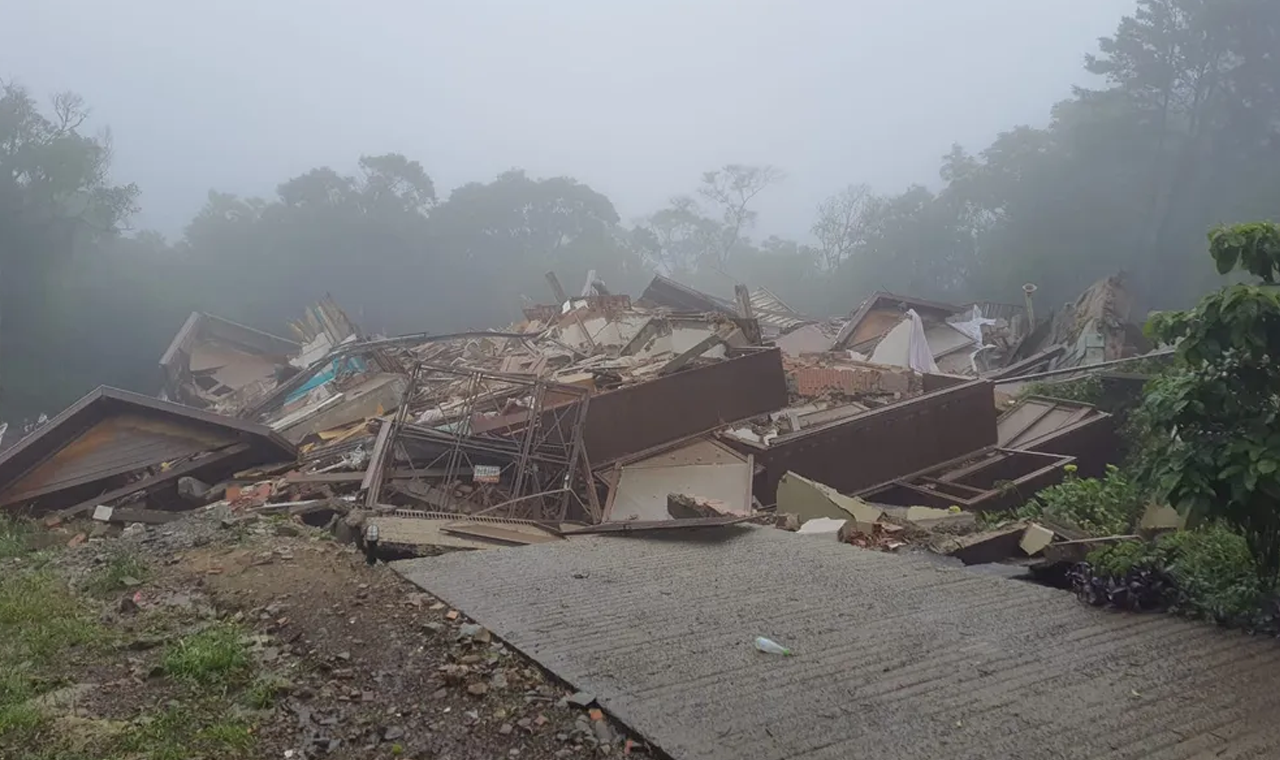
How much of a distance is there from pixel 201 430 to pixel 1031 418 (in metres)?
11.8

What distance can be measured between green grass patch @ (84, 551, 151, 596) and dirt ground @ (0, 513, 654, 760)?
2cm

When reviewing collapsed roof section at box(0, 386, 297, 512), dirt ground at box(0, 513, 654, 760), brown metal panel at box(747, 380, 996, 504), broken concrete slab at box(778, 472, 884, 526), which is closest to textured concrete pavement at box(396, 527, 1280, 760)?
dirt ground at box(0, 513, 654, 760)

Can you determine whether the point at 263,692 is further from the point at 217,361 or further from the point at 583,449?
the point at 217,361

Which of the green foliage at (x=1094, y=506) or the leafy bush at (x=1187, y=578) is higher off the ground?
the leafy bush at (x=1187, y=578)

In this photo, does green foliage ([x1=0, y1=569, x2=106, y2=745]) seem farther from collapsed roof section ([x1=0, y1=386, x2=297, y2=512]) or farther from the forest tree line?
the forest tree line

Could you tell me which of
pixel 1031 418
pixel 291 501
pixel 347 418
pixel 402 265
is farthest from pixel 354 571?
pixel 402 265

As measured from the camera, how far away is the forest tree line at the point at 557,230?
95.5 ft

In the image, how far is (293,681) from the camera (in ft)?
12.1

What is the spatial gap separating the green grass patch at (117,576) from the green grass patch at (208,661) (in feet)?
5.93

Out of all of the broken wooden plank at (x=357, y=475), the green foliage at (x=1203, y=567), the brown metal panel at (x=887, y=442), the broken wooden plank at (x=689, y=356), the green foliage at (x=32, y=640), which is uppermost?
the broken wooden plank at (x=689, y=356)

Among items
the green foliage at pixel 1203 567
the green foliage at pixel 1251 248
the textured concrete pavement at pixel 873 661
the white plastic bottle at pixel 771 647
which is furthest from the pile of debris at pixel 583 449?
the green foliage at pixel 1251 248

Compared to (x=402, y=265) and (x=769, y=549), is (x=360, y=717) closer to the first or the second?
(x=769, y=549)

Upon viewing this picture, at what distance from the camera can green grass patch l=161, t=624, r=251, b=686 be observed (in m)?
3.74

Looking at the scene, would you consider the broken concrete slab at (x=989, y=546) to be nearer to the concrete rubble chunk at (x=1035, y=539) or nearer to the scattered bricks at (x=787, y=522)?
the concrete rubble chunk at (x=1035, y=539)
